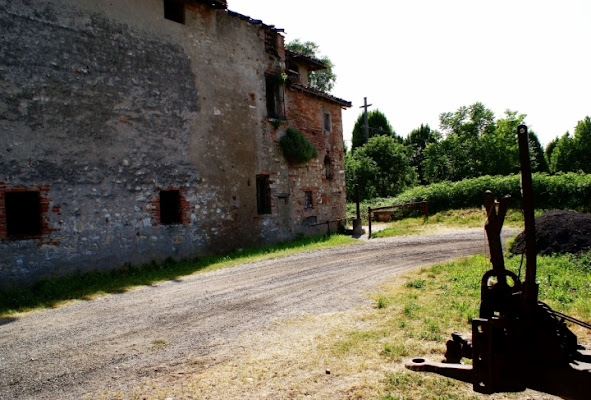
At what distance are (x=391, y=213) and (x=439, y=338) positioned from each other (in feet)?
62.0

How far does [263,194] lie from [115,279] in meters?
6.99

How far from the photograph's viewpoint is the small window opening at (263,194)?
16250 millimetres

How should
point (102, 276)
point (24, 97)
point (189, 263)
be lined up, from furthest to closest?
point (189, 263), point (102, 276), point (24, 97)

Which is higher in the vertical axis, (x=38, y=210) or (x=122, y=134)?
(x=122, y=134)

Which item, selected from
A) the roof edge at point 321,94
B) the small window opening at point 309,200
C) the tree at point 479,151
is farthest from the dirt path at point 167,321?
the tree at point 479,151

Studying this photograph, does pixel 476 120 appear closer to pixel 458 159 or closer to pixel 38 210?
pixel 458 159

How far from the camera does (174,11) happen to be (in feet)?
45.6

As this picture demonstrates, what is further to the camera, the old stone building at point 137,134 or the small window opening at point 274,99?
the small window opening at point 274,99

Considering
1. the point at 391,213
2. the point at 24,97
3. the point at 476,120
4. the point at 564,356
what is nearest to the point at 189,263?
the point at 24,97

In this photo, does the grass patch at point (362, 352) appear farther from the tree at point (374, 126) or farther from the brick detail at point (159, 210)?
the tree at point (374, 126)

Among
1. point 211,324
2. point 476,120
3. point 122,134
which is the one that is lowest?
point 211,324

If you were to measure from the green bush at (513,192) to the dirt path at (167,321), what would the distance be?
11110 millimetres

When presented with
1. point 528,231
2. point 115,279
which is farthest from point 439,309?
point 115,279

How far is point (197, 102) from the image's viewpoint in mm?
13695
